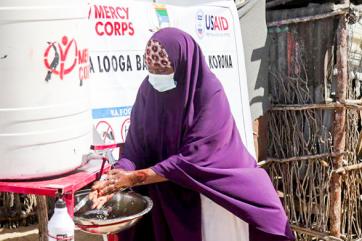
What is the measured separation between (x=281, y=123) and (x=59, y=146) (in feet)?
9.60

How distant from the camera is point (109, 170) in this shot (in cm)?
243

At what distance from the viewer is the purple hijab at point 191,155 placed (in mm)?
2441

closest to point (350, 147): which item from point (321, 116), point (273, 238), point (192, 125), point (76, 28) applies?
point (321, 116)

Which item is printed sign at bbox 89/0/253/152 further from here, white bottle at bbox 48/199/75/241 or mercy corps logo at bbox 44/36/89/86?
white bottle at bbox 48/199/75/241

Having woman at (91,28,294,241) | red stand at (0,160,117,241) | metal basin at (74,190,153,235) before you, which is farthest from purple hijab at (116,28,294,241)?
red stand at (0,160,117,241)

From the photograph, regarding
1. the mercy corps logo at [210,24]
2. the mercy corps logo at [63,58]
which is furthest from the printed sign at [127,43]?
the mercy corps logo at [63,58]

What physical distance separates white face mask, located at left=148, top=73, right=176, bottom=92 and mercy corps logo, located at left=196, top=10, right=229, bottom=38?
1.72 metres

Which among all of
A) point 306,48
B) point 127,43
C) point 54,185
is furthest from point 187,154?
point 306,48

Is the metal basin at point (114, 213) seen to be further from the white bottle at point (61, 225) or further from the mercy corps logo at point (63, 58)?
the mercy corps logo at point (63, 58)

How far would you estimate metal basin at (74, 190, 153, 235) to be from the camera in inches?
85.5

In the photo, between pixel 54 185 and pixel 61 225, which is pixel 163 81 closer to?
pixel 54 185

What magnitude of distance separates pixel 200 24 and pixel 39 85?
2256mm

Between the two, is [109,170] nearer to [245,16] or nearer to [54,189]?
[54,189]

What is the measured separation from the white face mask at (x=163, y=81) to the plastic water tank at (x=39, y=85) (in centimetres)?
37
